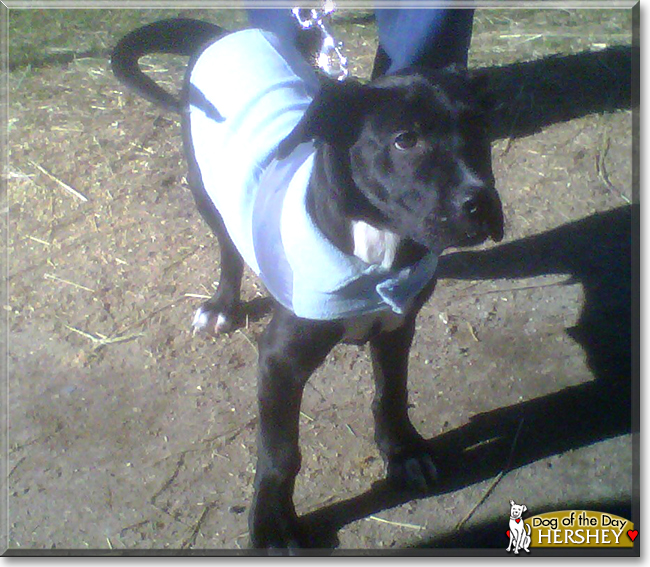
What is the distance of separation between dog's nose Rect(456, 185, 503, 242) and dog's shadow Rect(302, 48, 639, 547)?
0.42 m

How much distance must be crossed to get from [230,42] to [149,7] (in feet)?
10.9

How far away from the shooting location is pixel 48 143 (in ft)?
14.2

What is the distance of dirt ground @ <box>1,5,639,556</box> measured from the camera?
2.55 m

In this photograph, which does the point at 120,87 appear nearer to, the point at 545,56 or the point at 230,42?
the point at 230,42

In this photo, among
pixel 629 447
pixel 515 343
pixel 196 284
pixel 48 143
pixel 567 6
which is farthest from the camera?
pixel 567 6

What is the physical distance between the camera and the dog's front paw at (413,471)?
259cm

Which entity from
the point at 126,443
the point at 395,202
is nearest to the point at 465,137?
the point at 395,202

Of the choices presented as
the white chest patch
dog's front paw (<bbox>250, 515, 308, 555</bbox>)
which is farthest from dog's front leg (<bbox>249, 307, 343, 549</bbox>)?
the white chest patch

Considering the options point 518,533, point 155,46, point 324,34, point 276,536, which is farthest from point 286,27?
point 518,533

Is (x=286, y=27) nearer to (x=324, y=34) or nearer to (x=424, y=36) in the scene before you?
(x=324, y=34)

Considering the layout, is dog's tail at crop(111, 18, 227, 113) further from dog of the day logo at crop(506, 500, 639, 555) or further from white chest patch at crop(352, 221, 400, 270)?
dog of the day logo at crop(506, 500, 639, 555)

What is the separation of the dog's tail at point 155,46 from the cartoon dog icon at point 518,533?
2.07 m

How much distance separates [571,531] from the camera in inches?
91.4

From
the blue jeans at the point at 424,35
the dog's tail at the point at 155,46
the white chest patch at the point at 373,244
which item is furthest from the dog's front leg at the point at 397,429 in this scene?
the dog's tail at the point at 155,46
